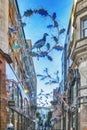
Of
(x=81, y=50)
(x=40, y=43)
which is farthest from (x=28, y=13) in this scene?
(x=81, y=50)

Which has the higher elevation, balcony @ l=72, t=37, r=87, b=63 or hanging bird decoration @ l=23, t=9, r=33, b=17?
balcony @ l=72, t=37, r=87, b=63

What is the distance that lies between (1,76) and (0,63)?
0.90m

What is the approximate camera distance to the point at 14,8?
3412cm

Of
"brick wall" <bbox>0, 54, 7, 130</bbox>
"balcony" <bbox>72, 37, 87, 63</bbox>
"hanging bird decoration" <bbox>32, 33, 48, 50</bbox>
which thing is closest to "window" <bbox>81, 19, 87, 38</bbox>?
"balcony" <bbox>72, 37, 87, 63</bbox>

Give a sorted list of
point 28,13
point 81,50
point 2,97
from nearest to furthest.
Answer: point 28,13
point 81,50
point 2,97

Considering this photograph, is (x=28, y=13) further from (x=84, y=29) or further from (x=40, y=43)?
(x=84, y=29)

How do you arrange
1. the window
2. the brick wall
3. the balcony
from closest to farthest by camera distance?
1. the balcony
2. the window
3. the brick wall

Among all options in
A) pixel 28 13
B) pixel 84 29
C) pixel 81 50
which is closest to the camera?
pixel 28 13

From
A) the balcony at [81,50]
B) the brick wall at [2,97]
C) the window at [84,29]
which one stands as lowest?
the brick wall at [2,97]

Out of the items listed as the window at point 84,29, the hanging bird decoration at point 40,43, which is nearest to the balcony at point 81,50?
the window at point 84,29

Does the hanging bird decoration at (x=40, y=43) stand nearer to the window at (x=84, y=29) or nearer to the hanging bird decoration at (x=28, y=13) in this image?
the hanging bird decoration at (x=28, y=13)

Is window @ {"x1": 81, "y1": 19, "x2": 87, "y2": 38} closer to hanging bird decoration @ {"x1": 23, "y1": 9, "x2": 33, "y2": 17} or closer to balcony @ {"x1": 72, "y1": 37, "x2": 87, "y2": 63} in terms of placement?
balcony @ {"x1": 72, "y1": 37, "x2": 87, "y2": 63}

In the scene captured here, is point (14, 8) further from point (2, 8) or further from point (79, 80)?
point (79, 80)

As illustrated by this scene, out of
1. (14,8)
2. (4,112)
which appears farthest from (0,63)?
(14,8)
